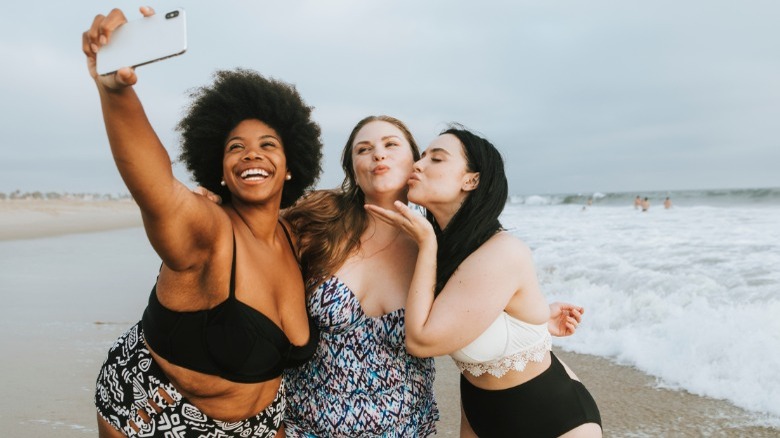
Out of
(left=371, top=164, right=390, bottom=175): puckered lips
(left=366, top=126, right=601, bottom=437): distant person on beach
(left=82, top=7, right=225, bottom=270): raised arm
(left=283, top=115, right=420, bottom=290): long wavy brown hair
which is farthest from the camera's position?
(left=371, top=164, right=390, bottom=175): puckered lips

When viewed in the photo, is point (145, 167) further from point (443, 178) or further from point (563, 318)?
point (563, 318)

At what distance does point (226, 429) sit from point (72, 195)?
275ft

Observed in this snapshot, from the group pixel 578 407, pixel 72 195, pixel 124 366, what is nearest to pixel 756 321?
pixel 578 407

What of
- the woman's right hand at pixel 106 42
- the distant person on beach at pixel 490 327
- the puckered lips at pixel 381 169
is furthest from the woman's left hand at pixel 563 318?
the woman's right hand at pixel 106 42

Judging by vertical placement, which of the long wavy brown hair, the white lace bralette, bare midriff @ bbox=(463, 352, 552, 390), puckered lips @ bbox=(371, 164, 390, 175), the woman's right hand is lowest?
bare midriff @ bbox=(463, 352, 552, 390)

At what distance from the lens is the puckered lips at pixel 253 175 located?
9.33 feet

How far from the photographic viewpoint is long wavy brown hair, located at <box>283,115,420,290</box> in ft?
10.7

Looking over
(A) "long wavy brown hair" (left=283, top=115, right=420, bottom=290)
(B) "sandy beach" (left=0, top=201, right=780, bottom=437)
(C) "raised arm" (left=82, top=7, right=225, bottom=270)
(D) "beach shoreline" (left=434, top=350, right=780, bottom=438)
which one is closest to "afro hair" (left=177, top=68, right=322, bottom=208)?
(A) "long wavy brown hair" (left=283, top=115, right=420, bottom=290)

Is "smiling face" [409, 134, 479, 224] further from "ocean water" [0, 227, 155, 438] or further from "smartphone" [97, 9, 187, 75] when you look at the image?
"ocean water" [0, 227, 155, 438]

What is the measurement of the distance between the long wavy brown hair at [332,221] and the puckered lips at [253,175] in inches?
23.8

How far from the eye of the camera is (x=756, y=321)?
6.79 m

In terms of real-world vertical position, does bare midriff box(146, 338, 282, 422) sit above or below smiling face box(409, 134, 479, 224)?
below

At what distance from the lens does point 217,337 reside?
244 cm

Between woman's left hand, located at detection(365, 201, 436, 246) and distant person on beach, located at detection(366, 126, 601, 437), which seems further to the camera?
woman's left hand, located at detection(365, 201, 436, 246)
